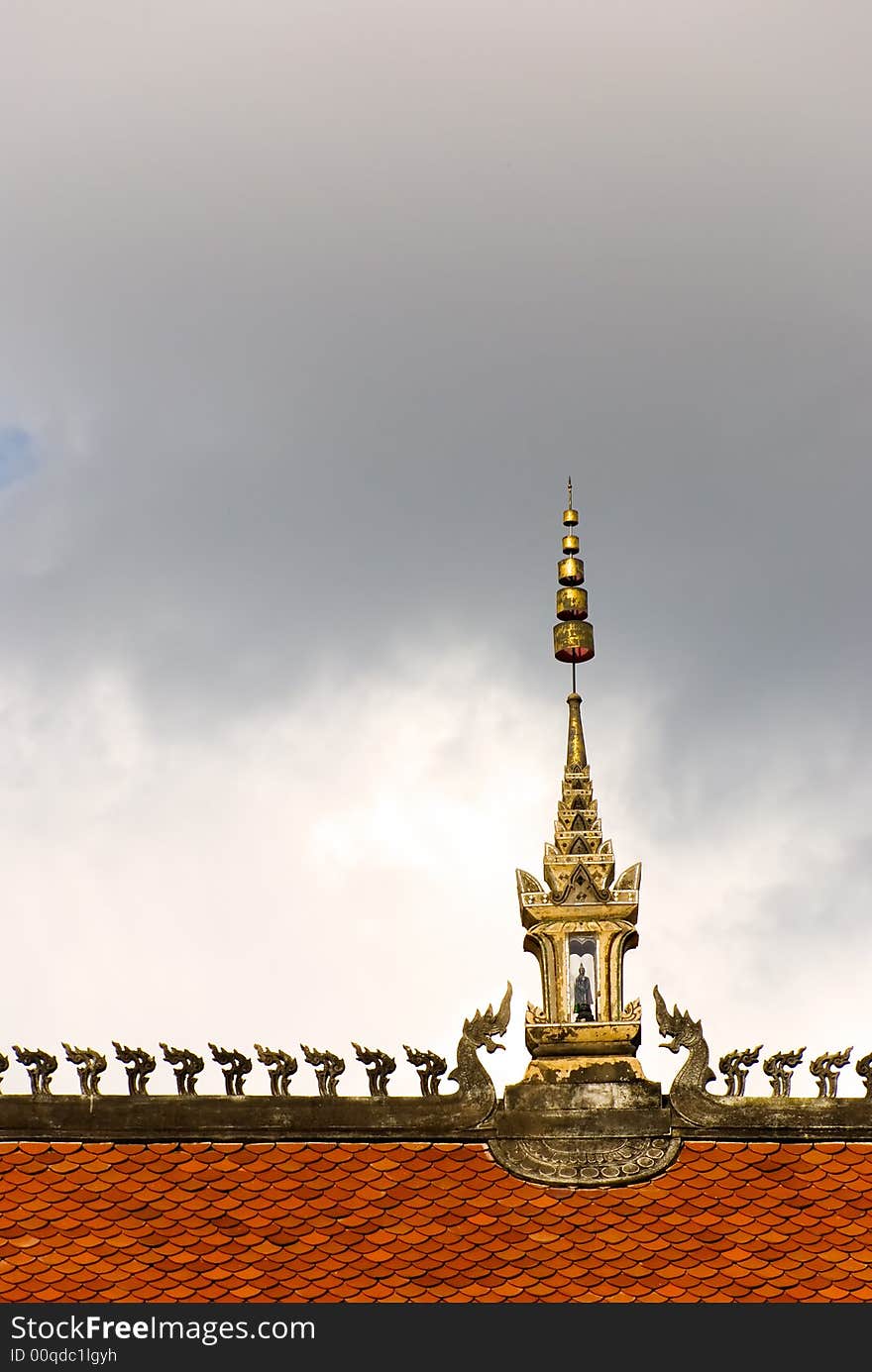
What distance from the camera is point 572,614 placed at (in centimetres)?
2622

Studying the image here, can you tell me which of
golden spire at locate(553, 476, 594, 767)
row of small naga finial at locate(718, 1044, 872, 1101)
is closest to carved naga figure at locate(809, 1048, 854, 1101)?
row of small naga finial at locate(718, 1044, 872, 1101)

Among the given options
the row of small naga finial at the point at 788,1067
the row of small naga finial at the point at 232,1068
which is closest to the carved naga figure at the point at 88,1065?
the row of small naga finial at the point at 232,1068

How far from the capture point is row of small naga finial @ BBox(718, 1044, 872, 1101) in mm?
22594

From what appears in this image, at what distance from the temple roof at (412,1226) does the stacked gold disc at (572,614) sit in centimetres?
647

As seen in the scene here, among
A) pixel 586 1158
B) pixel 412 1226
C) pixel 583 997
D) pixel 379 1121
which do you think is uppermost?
pixel 583 997

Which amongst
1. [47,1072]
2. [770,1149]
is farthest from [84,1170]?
[770,1149]

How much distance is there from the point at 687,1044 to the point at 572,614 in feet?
19.5

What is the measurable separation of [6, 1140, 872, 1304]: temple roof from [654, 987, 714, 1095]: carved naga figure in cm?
66

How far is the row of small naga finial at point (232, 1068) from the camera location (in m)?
22.6

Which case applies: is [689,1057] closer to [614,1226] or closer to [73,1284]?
[614,1226]

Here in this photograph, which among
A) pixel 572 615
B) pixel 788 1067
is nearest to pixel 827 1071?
pixel 788 1067

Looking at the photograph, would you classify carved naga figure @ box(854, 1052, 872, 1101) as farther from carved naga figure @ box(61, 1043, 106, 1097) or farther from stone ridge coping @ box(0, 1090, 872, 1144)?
carved naga figure @ box(61, 1043, 106, 1097)

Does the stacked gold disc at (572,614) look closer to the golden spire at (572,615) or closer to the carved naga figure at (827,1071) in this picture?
the golden spire at (572,615)

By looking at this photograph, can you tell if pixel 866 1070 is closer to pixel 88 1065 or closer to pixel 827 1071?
pixel 827 1071
